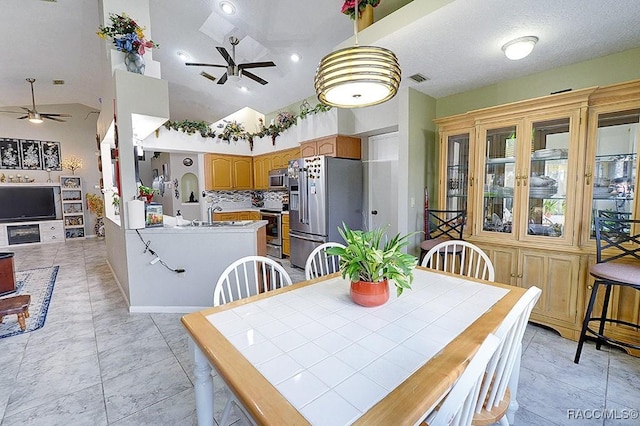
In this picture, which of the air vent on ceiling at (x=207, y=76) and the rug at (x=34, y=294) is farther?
the air vent on ceiling at (x=207, y=76)

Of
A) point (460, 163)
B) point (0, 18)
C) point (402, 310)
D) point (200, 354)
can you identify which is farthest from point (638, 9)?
point (0, 18)

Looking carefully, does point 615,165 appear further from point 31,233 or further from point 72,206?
point 31,233

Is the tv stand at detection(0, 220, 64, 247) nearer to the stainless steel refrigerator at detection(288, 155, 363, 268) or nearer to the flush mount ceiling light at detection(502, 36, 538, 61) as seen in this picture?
the stainless steel refrigerator at detection(288, 155, 363, 268)

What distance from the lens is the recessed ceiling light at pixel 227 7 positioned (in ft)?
11.5

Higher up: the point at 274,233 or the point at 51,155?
the point at 51,155

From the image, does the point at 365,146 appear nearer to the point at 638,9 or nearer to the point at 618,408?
the point at 638,9

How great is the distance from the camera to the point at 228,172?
20.2 feet

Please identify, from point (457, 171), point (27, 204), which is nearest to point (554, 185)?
point (457, 171)

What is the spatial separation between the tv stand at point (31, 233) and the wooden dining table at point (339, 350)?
849cm

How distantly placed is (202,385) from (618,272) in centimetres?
265

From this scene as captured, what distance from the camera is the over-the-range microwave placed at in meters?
5.38

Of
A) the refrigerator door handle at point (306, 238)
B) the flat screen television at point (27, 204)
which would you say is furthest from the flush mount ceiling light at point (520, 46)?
the flat screen television at point (27, 204)

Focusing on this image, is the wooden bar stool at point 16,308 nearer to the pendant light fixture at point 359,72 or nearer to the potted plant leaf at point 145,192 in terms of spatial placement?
the potted plant leaf at point 145,192

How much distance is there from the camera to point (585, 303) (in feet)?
7.70
